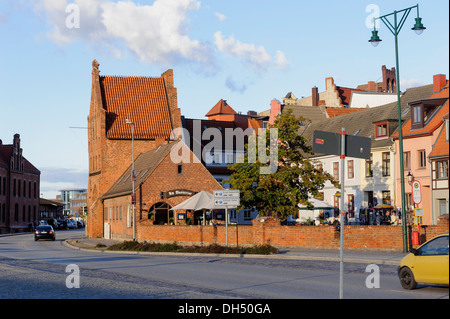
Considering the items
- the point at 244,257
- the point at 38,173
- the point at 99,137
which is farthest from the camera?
the point at 38,173

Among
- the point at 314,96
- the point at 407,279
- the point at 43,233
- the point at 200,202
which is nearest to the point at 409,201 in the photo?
the point at 200,202

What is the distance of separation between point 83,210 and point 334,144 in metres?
52.7

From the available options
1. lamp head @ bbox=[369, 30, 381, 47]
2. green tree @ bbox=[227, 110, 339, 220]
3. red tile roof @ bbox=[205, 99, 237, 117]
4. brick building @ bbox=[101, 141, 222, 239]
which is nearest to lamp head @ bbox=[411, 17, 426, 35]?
lamp head @ bbox=[369, 30, 381, 47]

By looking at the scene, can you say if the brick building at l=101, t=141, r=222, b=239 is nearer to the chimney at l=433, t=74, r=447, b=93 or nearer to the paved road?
the chimney at l=433, t=74, r=447, b=93

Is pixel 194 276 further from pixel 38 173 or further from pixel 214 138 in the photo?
pixel 38 173

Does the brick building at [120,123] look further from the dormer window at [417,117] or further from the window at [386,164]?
the dormer window at [417,117]

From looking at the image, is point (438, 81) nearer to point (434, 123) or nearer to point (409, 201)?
point (434, 123)

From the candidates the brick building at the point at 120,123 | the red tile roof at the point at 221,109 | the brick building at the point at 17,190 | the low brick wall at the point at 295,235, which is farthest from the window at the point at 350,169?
the brick building at the point at 17,190

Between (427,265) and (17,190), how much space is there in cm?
9812

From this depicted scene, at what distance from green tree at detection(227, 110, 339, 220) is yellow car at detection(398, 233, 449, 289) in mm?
26190

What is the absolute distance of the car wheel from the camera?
1606 cm
